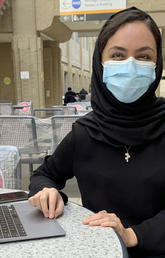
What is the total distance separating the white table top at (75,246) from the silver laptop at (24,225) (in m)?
0.02

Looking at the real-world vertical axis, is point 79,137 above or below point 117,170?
above

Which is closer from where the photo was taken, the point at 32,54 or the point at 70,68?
the point at 32,54

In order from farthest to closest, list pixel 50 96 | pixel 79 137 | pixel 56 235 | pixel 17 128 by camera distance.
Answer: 1. pixel 50 96
2. pixel 17 128
3. pixel 79 137
4. pixel 56 235

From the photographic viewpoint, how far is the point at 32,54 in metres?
9.56

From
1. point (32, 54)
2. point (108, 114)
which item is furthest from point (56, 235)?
point (32, 54)

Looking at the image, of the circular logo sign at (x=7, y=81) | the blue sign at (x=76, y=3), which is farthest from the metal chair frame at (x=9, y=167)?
the circular logo sign at (x=7, y=81)

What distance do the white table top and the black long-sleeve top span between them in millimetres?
157

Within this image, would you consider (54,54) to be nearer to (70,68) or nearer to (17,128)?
(70,68)

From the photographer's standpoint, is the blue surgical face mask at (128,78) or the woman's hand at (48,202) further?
the blue surgical face mask at (128,78)

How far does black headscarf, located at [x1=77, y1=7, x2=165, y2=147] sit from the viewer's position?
113cm

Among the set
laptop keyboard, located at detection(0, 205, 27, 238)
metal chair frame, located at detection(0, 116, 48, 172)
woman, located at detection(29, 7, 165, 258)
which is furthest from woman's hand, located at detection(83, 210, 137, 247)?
metal chair frame, located at detection(0, 116, 48, 172)

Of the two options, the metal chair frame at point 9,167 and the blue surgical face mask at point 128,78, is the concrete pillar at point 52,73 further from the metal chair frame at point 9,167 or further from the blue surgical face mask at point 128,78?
the blue surgical face mask at point 128,78

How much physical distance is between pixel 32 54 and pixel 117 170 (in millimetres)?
8999

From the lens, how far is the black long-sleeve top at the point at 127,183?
1.04 metres
